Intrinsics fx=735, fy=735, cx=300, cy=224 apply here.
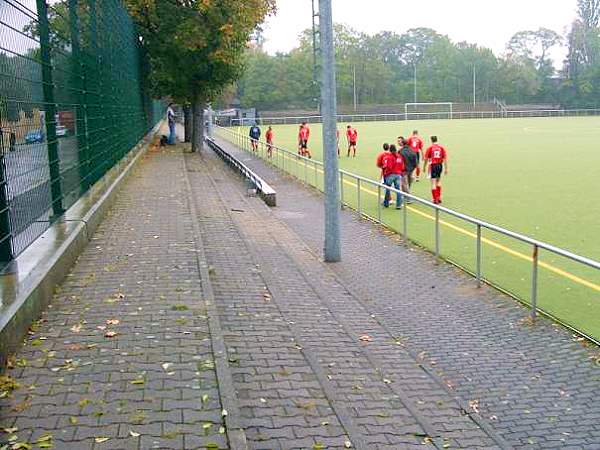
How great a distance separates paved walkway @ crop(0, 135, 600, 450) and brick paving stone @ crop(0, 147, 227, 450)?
0.05ft

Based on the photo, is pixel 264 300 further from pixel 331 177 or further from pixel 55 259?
pixel 331 177

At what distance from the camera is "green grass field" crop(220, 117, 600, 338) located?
8.55 meters

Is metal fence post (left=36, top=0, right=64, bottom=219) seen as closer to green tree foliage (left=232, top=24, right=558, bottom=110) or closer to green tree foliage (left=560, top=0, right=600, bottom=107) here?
green tree foliage (left=232, top=24, right=558, bottom=110)

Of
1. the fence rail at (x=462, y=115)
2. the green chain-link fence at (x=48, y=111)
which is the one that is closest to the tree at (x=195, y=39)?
the green chain-link fence at (x=48, y=111)

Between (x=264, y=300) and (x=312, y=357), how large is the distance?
6.78ft

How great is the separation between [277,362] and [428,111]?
94486mm

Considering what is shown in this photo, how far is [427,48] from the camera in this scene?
13062cm

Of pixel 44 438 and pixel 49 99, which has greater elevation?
pixel 49 99

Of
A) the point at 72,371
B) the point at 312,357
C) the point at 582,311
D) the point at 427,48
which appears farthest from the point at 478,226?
the point at 427,48

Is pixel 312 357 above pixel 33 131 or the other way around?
the other way around

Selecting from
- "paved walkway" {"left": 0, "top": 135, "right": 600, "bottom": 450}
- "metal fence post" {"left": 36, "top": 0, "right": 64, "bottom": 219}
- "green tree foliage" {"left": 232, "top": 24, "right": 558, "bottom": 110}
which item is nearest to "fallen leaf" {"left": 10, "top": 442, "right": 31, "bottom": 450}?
"paved walkway" {"left": 0, "top": 135, "right": 600, "bottom": 450}

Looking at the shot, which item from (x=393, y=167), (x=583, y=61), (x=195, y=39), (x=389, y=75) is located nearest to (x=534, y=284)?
(x=393, y=167)

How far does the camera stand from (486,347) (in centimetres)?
757

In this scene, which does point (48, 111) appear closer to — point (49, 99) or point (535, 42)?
point (49, 99)
